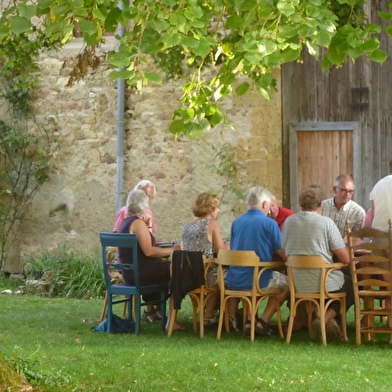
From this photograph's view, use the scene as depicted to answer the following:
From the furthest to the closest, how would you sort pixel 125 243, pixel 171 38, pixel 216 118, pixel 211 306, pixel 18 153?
pixel 18 153 → pixel 211 306 → pixel 125 243 → pixel 216 118 → pixel 171 38

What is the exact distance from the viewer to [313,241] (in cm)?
798

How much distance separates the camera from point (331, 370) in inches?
268

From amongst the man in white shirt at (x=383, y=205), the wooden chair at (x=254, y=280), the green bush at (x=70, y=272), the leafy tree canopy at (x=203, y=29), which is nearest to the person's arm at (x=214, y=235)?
the wooden chair at (x=254, y=280)

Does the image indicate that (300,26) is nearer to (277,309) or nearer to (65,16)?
(65,16)

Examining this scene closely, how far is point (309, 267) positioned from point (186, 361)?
58.3 inches

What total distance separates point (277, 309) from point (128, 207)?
1727 mm

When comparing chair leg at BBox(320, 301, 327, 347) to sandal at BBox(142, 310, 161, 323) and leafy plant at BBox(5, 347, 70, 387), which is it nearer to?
sandal at BBox(142, 310, 161, 323)

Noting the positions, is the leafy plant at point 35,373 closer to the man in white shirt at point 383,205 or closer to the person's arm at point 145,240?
the person's arm at point 145,240

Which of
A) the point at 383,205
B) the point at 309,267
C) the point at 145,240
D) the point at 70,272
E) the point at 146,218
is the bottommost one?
the point at 70,272

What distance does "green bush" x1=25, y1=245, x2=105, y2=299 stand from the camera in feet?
40.5

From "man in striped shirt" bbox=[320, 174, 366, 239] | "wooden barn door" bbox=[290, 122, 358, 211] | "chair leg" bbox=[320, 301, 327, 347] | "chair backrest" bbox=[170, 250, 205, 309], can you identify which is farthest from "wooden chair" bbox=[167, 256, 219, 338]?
"wooden barn door" bbox=[290, 122, 358, 211]

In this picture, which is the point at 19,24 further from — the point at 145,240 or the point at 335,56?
the point at 145,240

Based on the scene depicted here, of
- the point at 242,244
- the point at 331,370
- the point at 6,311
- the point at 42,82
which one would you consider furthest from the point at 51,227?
the point at 331,370

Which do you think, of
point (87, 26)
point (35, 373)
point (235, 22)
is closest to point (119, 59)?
point (87, 26)
